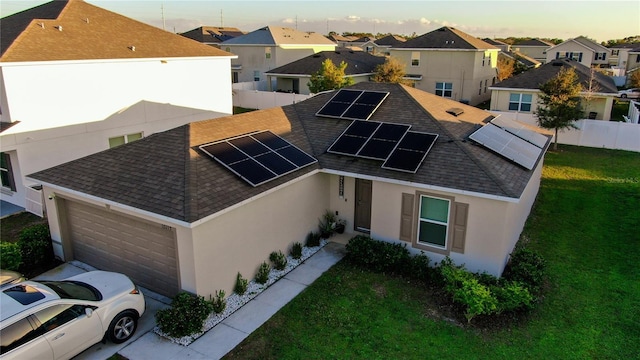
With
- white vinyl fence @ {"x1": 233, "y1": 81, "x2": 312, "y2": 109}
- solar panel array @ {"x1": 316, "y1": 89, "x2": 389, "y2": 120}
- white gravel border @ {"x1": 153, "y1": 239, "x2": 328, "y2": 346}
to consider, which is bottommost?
white gravel border @ {"x1": 153, "y1": 239, "x2": 328, "y2": 346}

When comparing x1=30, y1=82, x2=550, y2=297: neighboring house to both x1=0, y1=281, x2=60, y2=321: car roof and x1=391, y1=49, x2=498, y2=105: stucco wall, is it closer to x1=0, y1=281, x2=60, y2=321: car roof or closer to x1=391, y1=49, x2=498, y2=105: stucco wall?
x1=0, y1=281, x2=60, y2=321: car roof

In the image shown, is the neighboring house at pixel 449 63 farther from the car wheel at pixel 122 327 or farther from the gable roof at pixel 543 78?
the car wheel at pixel 122 327

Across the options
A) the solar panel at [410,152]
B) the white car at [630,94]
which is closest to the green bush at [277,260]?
the solar panel at [410,152]

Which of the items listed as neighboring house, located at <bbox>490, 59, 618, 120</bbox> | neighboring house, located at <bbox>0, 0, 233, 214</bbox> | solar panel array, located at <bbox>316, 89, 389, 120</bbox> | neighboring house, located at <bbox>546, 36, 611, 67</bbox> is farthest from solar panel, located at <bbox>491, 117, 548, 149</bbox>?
neighboring house, located at <bbox>546, 36, 611, 67</bbox>

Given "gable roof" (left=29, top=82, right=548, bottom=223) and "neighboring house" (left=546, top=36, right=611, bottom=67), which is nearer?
"gable roof" (left=29, top=82, right=548, bottom=223)

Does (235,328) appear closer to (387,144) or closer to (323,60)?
(387,144)

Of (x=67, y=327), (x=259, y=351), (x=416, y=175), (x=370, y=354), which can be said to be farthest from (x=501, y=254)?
(x=67, y=327)
